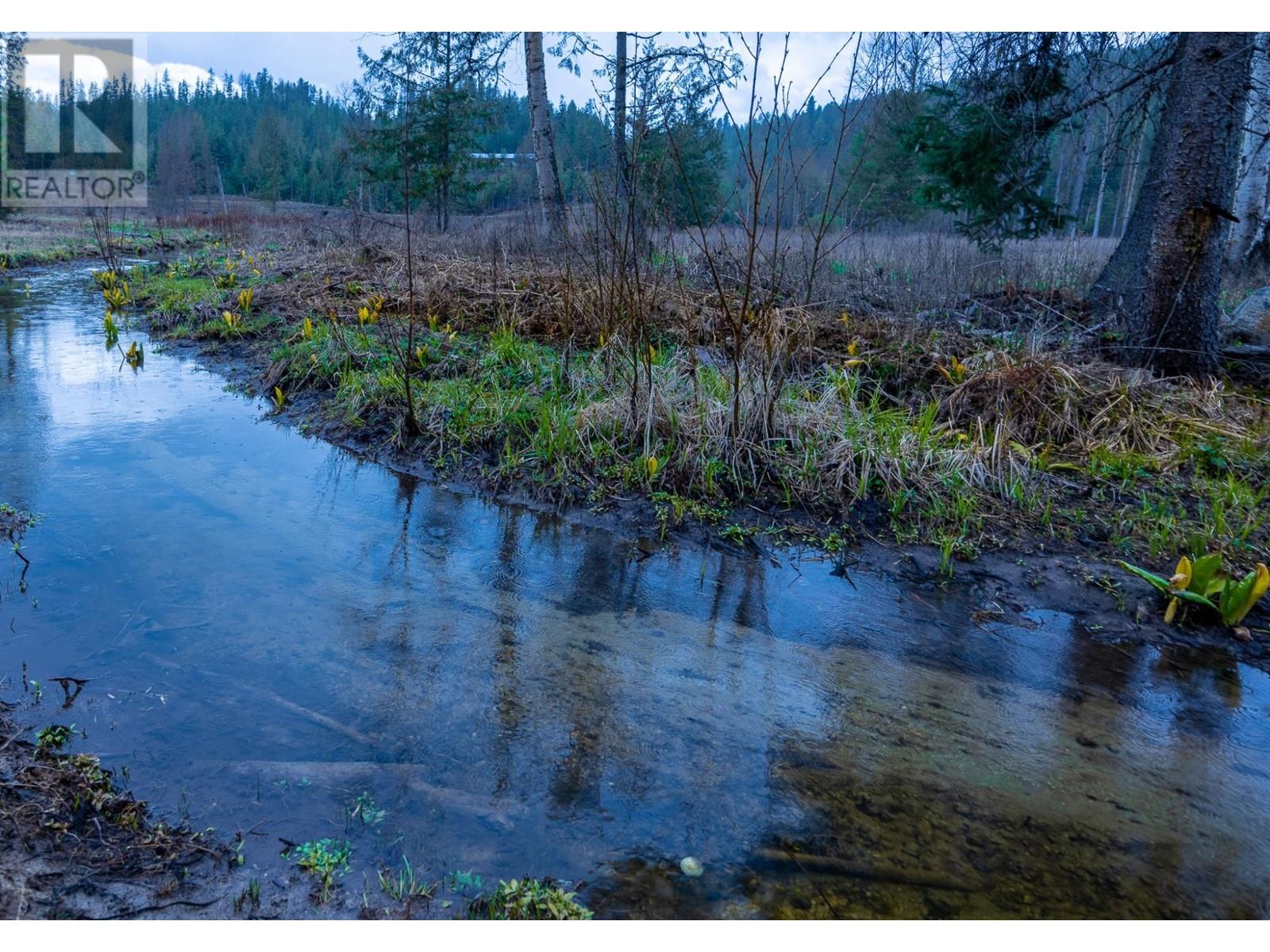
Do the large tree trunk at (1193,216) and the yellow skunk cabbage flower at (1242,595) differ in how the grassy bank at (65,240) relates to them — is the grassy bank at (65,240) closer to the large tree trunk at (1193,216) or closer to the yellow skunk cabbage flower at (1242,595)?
the large tree trunk at (1193,216)

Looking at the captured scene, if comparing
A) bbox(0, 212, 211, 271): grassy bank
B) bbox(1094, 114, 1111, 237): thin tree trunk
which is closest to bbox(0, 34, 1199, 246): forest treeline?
bbox(1094, 114, 1111, 237): thin tree trunk

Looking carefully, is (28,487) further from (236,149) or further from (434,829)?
(236,149)

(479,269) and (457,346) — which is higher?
(479,269)

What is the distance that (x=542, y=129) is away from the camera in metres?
11.1

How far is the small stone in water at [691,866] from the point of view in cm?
198

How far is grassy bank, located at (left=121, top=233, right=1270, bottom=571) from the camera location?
4250mm

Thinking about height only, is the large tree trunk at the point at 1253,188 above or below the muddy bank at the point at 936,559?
above

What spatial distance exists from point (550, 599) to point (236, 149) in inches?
2663

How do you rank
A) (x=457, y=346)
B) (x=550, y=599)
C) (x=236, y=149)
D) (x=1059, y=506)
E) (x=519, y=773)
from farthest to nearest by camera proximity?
1. (x=236, y=149)
2. (x=457, y=346)
3. (x=1059, y=506)
4. (x=550, y=599)
5. (x=519, y=773)

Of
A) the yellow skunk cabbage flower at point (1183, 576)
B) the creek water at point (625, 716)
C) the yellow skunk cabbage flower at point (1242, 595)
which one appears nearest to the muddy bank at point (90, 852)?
the creek water at point (625, 716)

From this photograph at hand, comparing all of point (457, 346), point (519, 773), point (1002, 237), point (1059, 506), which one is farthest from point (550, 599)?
point (1002, 237)

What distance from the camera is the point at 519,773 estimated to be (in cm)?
232

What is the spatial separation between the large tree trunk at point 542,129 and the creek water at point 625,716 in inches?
311

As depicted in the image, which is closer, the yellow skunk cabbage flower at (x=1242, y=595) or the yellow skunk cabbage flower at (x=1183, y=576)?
the yellow skunk cabbage flower at (x=1242, y=595)
